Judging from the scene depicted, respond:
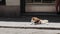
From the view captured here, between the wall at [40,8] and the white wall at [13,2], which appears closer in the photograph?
the white wall at [13,2]

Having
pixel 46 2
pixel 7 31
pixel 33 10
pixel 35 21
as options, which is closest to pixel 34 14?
pixel 33 10

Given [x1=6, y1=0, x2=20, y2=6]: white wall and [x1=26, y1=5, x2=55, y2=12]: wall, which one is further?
[x1=26, y1=5, x2=55, y2=12]: wall

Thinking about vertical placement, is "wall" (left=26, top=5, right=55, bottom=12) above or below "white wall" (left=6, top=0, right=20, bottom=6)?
below

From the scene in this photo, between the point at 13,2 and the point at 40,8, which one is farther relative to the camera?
the point at 40,8

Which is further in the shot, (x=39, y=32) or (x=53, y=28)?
(x=53, y=28)

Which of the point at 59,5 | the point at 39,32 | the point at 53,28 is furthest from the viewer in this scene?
the point at 59,5

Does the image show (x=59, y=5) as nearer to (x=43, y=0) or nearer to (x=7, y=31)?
(x=43, y=0)

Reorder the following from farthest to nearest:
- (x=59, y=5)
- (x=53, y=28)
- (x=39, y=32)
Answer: (x=59, y=5), (x=53, y=28), (x=39, y=32)

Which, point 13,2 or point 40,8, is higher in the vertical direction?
point 13,2

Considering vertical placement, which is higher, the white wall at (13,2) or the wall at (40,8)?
the white wall at (13,2)

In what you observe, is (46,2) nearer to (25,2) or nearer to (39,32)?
(25,2)

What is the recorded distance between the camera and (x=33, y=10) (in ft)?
46.9

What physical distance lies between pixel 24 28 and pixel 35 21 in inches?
32.1

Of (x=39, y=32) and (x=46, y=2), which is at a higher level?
(x=46, y=2)
